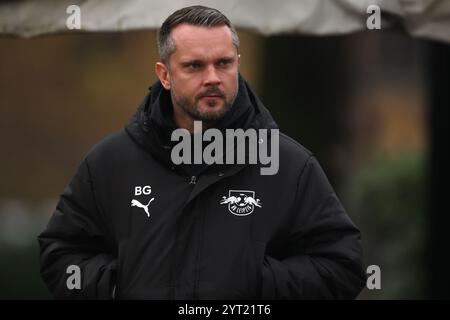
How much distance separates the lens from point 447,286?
630 cm

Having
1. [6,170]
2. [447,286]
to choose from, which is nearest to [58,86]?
[6,170]

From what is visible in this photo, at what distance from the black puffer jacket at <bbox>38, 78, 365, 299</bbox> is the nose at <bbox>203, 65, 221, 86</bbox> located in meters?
0.15

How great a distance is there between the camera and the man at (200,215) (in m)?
3.71

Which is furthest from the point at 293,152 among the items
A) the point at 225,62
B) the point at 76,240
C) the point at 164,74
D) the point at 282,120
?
the point at 282,120

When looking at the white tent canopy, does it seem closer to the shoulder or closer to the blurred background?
the shoulder

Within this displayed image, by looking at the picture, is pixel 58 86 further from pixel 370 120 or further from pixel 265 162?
pixel 265 162

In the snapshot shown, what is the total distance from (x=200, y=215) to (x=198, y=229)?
51mm

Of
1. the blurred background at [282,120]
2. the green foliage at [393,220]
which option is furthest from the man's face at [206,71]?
the green foliage at [393,220]

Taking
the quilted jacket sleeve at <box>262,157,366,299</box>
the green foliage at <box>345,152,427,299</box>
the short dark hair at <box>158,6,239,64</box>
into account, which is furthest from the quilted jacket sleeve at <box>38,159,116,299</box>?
the green foliage at <box>345,152,427,299</box>

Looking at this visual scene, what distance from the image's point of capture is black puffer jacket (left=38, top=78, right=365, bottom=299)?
3.71 metres

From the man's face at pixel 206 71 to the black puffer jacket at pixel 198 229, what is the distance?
8cm

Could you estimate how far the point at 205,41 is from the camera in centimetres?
377

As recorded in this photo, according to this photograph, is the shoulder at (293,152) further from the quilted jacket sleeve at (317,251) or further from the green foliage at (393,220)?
the green foliage at (393,220)
